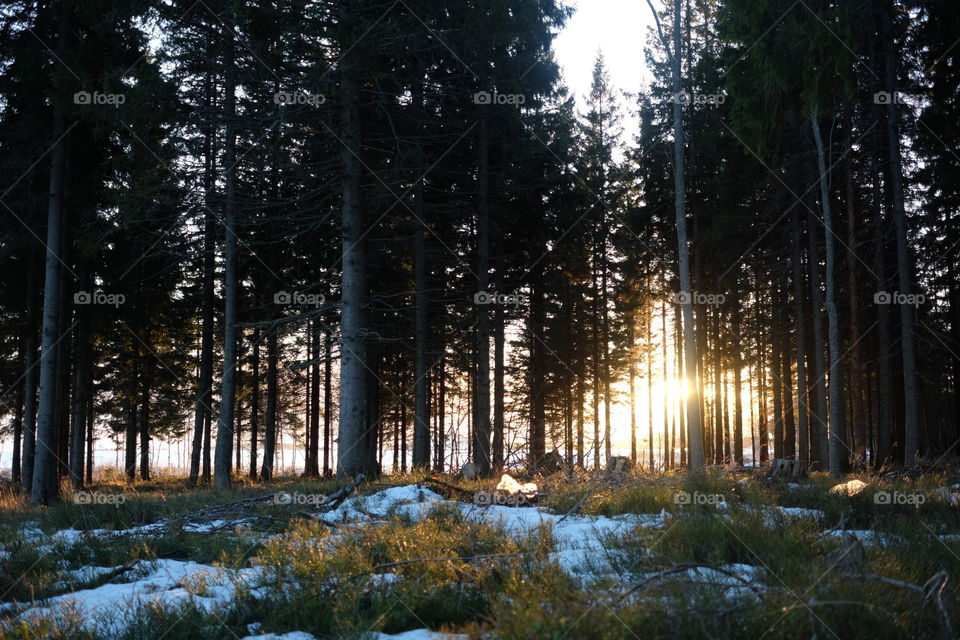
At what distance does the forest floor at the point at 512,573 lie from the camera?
123 inches

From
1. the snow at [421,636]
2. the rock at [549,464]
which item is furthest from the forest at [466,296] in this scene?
the rock at [549,464]

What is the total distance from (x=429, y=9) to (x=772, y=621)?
12.7 meters

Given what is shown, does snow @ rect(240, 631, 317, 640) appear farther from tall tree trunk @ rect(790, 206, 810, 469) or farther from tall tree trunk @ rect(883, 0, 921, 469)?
→ tall tree trunk @ rect(790, 206, 810, 469)

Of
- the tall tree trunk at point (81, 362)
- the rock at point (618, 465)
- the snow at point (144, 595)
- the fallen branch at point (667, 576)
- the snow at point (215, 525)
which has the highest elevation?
the tall tree trunk at point (81, 362)

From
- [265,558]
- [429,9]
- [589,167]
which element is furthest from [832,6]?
[589,167]

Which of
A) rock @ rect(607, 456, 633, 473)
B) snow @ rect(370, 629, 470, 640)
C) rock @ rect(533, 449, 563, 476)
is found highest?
snow @ rect(370, 629, 470, 640)

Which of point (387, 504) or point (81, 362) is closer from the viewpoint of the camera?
point (387, 504)

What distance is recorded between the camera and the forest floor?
312 centimetres

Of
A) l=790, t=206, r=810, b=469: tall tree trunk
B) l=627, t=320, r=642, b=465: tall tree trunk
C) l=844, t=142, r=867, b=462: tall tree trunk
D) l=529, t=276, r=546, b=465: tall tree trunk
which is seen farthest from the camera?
l=627, t=320, r=642, b=465: tall tree trunk

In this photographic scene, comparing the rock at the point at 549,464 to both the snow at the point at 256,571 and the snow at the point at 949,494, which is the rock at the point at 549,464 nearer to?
the snow at the point at 256,571

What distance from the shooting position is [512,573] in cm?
397

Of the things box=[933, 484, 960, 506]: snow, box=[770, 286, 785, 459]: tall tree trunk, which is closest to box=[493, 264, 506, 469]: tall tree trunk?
box=[933, 484, 960, 506]: snow

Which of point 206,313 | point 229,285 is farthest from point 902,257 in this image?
point 206,313

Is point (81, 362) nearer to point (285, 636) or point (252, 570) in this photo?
point (252, 570)
